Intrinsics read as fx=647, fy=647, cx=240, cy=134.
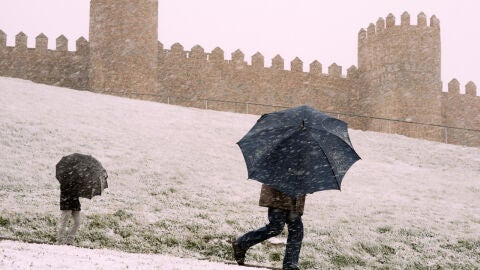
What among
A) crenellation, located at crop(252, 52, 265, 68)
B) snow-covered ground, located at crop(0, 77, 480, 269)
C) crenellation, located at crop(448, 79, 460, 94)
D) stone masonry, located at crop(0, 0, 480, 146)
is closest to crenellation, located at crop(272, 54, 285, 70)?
stone masonry, located at crop(0, 0, 480, 146)

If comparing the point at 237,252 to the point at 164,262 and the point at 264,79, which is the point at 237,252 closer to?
the point at 164,262

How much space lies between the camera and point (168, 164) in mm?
14812

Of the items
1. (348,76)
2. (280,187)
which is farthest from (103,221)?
(348,76)

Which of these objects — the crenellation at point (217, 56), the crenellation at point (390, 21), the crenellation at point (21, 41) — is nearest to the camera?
the crenellation at point (21, 41)

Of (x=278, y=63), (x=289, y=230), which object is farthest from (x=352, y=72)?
(x=289, y=230)

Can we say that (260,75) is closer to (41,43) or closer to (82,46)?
(82,46)

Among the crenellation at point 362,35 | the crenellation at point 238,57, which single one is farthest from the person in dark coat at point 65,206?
the crenellation at point 362,35

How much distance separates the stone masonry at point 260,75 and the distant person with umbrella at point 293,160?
19866 mm

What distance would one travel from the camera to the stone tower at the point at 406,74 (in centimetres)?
2983

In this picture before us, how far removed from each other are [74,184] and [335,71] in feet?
84.4

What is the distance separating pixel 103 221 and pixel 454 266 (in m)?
5.36

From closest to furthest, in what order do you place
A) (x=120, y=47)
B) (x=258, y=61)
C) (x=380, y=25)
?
(x=120, y=47) → (x=258, y=61) → (x=380, y=25)

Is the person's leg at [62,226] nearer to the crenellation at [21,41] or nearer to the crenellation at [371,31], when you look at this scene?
the crenellation at [21,41]

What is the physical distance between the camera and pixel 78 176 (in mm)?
7871
